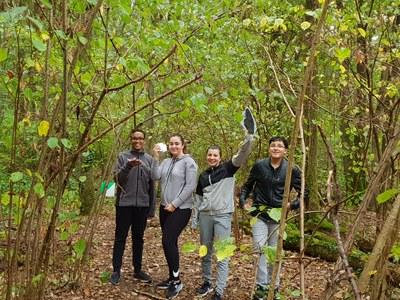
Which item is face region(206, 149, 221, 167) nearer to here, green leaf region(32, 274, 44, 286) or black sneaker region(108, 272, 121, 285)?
black sneaker region(108, 272, 121, 285)

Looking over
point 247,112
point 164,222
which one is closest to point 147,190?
point 164,222

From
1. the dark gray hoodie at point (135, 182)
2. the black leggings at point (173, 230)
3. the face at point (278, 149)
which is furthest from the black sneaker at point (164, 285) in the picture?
the face at point (278, 149)

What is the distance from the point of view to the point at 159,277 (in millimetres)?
5355

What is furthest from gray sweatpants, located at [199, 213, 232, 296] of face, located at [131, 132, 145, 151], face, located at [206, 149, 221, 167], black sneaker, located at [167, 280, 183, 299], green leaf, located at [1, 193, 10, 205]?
green leaf, located at [1, 193, 10, 205]

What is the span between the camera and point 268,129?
23.5 feet

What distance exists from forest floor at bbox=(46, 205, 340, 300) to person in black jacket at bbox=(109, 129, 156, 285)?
229 mm

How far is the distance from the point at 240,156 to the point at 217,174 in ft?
1.36

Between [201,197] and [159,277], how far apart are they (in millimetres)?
1458

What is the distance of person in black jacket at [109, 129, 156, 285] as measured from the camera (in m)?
4.64

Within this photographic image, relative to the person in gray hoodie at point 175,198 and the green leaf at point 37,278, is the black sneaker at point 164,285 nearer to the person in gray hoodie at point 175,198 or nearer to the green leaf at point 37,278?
the person in gray hoodie at point 175,198

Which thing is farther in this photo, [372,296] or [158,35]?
[158,35]

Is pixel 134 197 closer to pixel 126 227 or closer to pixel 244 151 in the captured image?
pixel 126 227

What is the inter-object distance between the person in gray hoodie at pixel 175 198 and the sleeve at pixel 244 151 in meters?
0.55

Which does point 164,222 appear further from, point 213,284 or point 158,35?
point 158,35
